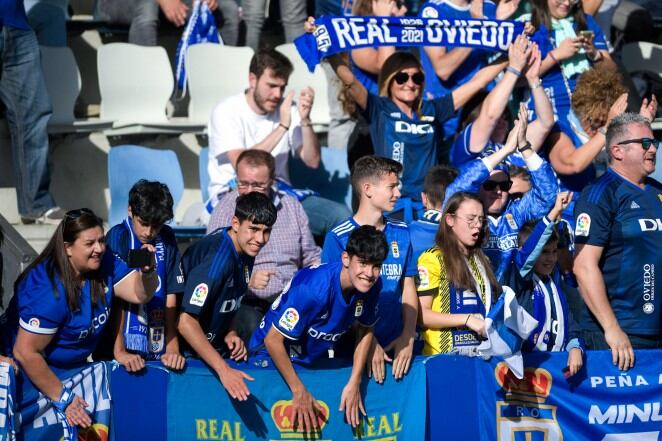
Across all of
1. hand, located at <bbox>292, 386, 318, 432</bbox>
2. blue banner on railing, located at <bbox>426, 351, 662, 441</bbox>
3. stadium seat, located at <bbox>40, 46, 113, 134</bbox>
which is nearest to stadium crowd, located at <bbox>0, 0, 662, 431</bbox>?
hand, located at <bbox>292, 386, 318, 432</bbox>

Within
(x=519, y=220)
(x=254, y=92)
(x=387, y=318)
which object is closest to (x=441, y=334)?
(x=387, y=318)

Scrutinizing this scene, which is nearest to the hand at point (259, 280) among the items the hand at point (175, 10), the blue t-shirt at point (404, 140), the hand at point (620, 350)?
the blue t-shirt at point (404, 140)

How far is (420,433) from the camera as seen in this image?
258 inches

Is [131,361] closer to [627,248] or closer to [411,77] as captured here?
[627,248]

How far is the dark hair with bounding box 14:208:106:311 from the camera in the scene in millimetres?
6078

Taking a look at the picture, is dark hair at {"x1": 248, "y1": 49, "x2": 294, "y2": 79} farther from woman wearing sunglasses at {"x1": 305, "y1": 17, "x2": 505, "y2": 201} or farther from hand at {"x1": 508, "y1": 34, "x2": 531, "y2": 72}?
hand at {"x1": 508, "y1": 34, "x2": 531, "y2": 72}

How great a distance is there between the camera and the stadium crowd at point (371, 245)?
623 centimetres

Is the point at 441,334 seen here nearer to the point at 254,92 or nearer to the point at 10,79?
the point at 254,92

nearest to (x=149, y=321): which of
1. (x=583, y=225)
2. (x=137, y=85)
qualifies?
(x=583, y=225)

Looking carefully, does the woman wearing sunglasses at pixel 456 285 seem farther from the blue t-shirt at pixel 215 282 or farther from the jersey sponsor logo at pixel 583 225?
the blue t-shirt at pixel 215 282

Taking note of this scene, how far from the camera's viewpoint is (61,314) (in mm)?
6039

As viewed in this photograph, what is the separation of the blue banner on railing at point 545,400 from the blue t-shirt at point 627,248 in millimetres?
310

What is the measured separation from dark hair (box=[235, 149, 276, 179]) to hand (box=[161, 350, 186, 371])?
191 cm

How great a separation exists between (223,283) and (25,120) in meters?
3.13
